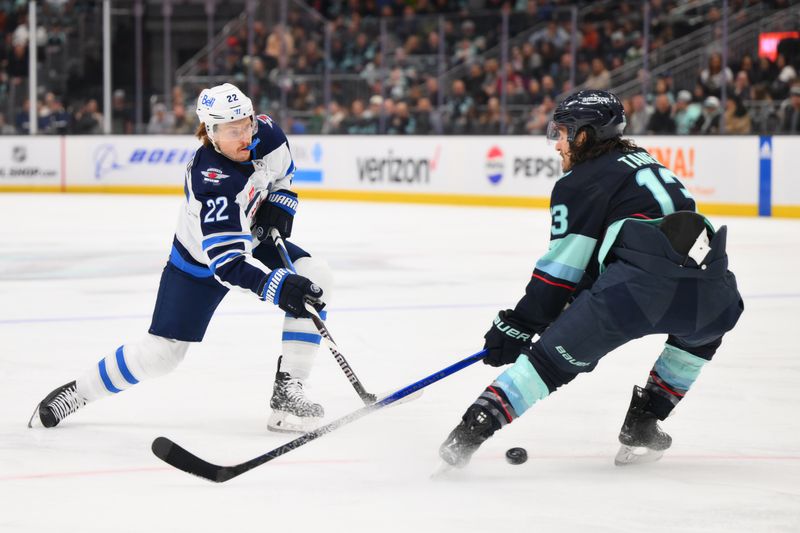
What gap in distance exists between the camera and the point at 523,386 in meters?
2.77

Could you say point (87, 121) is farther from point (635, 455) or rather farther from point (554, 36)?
point (635, 455)

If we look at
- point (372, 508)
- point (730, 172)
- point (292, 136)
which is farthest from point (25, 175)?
point (372, 508)

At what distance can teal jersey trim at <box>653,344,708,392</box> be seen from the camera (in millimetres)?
2967

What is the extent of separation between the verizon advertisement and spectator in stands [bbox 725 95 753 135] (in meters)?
8.30

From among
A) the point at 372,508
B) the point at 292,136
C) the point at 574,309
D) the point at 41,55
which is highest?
the point at 41,55

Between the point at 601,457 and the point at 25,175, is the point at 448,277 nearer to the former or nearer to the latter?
the point at 601,457

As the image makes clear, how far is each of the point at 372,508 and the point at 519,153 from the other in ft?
33.9

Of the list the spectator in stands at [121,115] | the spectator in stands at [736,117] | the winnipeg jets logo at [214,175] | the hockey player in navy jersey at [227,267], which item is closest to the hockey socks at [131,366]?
the hockey player in navy jersey at [227,267]

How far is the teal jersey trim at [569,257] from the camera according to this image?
107 inches

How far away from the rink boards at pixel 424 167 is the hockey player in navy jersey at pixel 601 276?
8791mm

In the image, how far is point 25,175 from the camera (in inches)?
603

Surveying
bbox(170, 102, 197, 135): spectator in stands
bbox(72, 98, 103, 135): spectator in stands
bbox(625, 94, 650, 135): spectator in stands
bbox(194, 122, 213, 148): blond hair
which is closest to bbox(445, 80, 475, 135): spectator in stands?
bbox(625, 94, 650, 135): spectator in stands

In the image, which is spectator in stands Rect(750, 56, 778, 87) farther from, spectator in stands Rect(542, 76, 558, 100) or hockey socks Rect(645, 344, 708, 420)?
hockey socks Rect(645, 344, 708, 420)

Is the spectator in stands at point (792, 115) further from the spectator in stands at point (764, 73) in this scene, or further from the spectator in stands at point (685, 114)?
the spectator in stands at point (685, 114)
